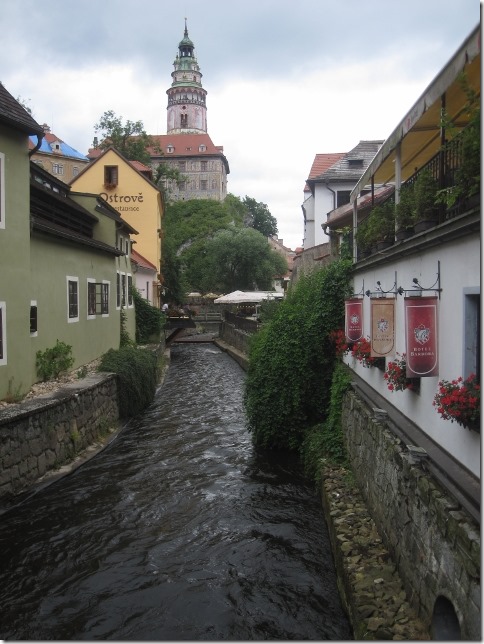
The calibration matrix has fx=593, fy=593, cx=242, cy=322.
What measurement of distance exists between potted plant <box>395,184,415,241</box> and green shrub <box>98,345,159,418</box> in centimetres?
1065

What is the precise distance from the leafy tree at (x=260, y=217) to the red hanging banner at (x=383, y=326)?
90.2 metres

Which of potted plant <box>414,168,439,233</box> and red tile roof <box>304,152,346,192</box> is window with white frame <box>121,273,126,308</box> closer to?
red tile roof <box>304,152,346,192</box>

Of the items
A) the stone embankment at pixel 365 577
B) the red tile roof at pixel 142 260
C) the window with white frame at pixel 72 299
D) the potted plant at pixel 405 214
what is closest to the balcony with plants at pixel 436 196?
the potted plant at pixel 405 214

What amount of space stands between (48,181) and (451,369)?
15979mm

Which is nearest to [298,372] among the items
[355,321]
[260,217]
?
[355,321]

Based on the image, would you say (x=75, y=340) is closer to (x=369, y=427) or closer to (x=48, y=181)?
(x=48, y=181)

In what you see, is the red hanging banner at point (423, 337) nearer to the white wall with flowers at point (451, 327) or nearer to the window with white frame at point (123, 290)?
the white wall with flowers at point (451, 327)

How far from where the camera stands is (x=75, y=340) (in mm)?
16328

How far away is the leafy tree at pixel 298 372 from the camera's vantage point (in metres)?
12.6

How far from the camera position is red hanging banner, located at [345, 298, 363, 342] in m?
10.6

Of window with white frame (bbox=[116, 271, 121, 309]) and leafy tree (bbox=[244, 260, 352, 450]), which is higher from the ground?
window with white frame (bbox=[116, 271, 121, 309])

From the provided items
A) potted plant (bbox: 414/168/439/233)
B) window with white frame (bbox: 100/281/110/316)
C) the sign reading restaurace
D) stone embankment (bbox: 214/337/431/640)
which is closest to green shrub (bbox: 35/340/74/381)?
window with white frame (bbox: 100/281/110/316)

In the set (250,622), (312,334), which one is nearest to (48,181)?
(312,334)

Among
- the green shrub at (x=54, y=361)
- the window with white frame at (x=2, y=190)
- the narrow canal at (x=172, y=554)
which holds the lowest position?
the narrow canal at (x=172, y=554)
